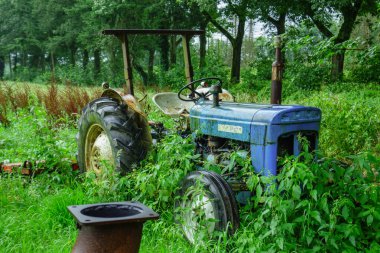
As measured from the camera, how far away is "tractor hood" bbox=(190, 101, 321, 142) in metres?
3.59

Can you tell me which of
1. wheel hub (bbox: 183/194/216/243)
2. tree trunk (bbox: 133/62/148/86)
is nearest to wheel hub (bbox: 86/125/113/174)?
wheel hub (bbox: 183/194/216/243)

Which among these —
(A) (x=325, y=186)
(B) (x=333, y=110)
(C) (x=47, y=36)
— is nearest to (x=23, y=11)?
(C) (x=47, y=36)

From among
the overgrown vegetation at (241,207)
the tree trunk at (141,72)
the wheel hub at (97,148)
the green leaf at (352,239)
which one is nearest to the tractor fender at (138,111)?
the overgrown vegetation at (241,207)

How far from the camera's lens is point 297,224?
10.5ft

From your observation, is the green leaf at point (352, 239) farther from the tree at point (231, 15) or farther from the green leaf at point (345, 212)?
the tree at point (231, 15)

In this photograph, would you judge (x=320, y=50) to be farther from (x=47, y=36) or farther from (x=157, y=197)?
(x=47, y=36)

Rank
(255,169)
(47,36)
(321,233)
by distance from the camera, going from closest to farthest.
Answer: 1. (321,233)
2. (255,169)
3. (47,36)

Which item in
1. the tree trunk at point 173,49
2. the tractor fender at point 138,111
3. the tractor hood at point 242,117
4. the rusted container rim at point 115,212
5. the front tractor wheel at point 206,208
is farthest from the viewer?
the tree trunk at point 173,49

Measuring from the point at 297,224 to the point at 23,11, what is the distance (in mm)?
43816

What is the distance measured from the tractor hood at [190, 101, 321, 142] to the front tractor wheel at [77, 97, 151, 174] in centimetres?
57

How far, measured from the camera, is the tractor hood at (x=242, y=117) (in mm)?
3586

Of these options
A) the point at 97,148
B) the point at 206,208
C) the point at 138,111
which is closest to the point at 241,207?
the point at 206,208

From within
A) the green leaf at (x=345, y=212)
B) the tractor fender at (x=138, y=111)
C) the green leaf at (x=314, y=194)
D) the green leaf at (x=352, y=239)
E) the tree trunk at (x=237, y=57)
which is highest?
the tree trunk at (x=237, y=57)

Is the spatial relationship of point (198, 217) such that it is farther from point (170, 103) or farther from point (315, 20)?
point (315, 20)
